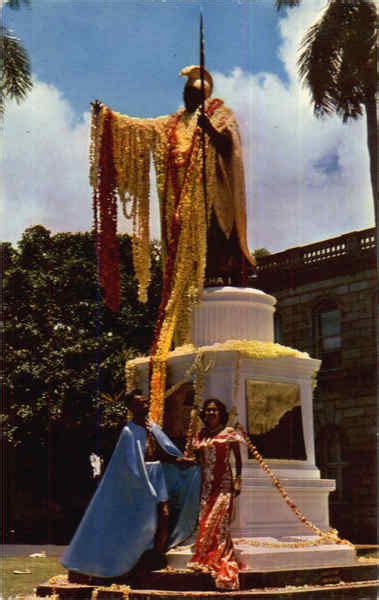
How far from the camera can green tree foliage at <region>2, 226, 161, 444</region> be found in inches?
1200

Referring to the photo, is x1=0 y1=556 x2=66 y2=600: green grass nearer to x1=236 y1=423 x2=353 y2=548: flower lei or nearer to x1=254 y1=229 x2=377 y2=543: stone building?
x1=236 y1=423 x2=353 y2=548: flower lei

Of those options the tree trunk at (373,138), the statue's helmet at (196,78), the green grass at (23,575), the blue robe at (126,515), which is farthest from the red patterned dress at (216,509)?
the tree trunk at (373,138)

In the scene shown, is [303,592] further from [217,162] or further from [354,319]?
[354,319]

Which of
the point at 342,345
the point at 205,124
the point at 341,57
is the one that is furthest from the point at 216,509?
the point at 342,345

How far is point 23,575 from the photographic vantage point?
47.4 feet

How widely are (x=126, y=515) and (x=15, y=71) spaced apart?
13.7 meters

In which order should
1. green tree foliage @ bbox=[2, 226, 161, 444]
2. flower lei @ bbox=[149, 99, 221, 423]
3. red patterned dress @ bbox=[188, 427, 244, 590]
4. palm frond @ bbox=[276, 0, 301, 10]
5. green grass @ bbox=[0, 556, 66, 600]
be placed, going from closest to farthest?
1. red patterned dress @ bbox=[188, 427, 244, 590]
2. green grass @ bbox=[0, 556, 66, 600]
3. flower lei @ bbox=[149, 99, 221, 423]
4. palm frond @ bbox=[276, 0, 301, 10]
5. green tree foliage @ bbox=[2, 226, 161, 444]

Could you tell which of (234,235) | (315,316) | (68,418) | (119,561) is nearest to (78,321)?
(68,418)

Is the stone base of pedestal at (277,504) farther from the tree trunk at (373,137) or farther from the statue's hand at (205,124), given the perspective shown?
the tree trunk at (373,137)

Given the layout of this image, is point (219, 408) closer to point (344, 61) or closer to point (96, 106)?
point (96, 106)

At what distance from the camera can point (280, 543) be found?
408 inches

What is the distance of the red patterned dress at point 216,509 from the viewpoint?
9.61 m

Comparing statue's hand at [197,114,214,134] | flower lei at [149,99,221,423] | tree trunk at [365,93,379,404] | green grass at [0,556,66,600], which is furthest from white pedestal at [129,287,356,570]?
tree trunk at [365,93,379,404]

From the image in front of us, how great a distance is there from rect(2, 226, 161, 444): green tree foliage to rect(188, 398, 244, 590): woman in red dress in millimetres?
18626
